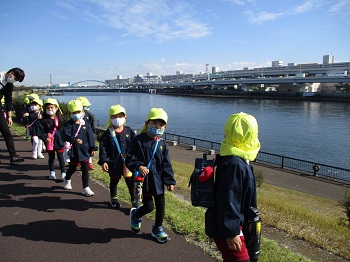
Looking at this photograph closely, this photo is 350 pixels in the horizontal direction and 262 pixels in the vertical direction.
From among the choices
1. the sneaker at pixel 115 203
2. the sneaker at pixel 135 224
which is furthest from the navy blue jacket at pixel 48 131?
the sneaker at pixel 135 224

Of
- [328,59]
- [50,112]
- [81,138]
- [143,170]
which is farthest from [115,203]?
[328,59]

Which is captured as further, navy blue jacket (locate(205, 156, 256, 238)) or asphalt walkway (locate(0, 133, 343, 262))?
asphalt walkway (locate(0, 133, 343, 262))

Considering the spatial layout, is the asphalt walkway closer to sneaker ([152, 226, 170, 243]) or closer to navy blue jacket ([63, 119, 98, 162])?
sneaker ([152, 226, 170, 243])

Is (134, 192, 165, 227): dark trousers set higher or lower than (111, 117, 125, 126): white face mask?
lower

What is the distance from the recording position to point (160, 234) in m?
3.40

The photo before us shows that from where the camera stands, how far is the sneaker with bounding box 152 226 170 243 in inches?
132

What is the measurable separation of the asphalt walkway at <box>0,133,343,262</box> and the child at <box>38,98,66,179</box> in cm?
38

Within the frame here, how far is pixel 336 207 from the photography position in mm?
9484

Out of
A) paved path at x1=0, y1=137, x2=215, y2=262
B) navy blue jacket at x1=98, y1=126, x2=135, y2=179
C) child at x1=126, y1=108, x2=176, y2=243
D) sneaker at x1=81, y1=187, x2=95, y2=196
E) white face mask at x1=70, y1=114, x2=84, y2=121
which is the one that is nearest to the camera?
paved path at x1=0, y1=137, x2=215, y2=262

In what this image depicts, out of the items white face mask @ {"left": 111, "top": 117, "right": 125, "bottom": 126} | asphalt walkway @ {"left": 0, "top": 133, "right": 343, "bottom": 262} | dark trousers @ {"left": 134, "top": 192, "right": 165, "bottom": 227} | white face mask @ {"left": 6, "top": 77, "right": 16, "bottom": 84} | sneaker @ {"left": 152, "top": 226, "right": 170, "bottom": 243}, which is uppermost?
white face mask @ {"left": 6, "top": 77, "right": 16, "bottom": 84}

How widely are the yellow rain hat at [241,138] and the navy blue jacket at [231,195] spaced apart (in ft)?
0.19

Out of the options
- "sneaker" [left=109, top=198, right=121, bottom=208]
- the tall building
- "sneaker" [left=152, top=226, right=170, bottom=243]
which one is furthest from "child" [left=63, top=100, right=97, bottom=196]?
the tall building

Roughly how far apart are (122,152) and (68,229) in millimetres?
1323

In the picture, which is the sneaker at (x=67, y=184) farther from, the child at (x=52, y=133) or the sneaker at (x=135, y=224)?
the sneaker at (x=135, y=224)
